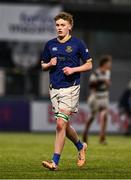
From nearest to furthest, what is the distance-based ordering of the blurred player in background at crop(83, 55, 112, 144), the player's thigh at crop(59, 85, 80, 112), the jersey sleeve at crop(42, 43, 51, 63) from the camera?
1. the player's thigh at crop(59, 85, 80, 112)
2. the jersey sleeve at crop(42, 43, 51, 63)
3. the blurred player in background at crop(83, 55, 112, 144)

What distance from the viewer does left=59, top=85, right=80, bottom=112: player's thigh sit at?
12.4 m

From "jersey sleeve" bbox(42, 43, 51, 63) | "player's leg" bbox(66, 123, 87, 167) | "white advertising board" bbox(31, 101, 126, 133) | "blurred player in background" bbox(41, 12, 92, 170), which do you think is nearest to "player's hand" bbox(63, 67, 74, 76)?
"blurred player in background" bbox(41, 12, 92, 170)

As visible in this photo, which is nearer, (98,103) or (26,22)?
(98,103)

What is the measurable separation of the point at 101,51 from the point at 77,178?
24848 mm

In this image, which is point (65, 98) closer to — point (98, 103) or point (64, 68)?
point (64, 68)

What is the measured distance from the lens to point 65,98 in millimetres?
12391

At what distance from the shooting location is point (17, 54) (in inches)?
1309

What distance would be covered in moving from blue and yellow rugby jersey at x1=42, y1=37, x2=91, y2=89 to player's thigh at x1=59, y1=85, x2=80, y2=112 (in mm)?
71

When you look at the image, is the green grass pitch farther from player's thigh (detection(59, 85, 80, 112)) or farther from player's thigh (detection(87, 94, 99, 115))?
player's thigh (detection(87, 94, 99, 115))

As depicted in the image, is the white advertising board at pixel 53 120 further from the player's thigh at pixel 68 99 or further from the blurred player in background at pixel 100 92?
the player's thigh at pixel 68 99

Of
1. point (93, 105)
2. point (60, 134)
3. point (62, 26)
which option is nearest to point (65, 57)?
point (62, 26)

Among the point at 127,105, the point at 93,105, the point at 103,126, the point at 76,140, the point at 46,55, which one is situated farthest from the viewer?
the point at 127,105

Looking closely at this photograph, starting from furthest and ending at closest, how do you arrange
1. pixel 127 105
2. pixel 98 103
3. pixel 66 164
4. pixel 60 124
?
pixel 127 105 → pixel 98 103 → pixel 66 164 → pixel 60 124

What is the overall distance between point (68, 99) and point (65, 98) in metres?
0.05
